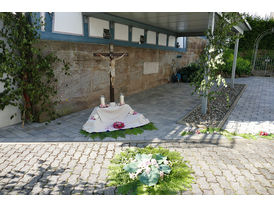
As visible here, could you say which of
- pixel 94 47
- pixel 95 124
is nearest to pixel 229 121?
pixel 95 124

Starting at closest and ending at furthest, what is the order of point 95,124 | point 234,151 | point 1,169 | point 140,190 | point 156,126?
point 140,190, point 1,169, point 234,151, point 95,124, point 156,126

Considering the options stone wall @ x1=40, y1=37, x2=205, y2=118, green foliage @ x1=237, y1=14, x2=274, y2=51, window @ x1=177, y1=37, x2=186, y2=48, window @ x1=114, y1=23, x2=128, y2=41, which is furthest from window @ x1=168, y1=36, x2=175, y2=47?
green foliage @ x1=237, y1=14, x2=274, y2=51

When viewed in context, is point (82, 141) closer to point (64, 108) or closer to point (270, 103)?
point (64, 108)

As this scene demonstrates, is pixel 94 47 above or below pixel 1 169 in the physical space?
above

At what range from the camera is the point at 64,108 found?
7086 millimetres

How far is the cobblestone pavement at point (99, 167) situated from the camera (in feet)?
11.1

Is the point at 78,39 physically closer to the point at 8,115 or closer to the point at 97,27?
the point at 97,27

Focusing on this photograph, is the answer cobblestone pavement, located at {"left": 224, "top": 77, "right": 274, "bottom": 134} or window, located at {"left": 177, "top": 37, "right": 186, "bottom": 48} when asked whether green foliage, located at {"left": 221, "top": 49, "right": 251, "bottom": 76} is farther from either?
cobblestone pavement, located at {"left": 224, "top": 77, "right": 274, "bottom": 134}

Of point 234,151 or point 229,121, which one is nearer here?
point 234,151

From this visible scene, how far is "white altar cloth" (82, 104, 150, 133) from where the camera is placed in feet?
19.0

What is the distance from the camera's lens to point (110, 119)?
614 cm

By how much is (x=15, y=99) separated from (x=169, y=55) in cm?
1055

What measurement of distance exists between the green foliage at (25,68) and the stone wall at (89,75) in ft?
1.39

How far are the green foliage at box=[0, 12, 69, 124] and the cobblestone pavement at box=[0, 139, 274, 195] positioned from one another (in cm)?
155
